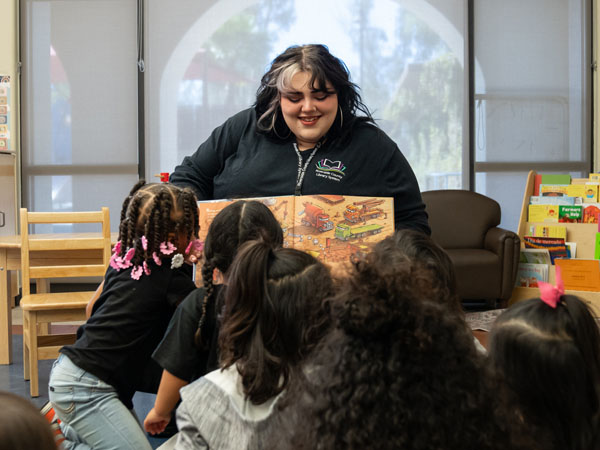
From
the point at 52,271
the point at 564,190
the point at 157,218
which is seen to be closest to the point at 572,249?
the point at 564,190

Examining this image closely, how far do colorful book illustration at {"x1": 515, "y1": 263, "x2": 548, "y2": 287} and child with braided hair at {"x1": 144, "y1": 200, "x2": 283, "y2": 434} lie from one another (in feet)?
12.8

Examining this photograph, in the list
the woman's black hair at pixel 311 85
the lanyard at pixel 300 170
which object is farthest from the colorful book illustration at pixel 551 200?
the lanyard at pixel 300 170

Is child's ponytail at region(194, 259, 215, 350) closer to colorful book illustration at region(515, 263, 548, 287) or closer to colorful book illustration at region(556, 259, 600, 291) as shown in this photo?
colorful book illustration at region(556, 259, 600, 291)

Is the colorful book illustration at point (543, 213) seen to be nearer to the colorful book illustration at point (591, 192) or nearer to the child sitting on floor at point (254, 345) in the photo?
the colorful book illustration at point (591, 192)

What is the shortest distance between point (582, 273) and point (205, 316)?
4.01 m

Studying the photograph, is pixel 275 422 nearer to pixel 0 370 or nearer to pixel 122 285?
pixel 122 285

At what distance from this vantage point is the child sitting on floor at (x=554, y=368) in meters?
0.96

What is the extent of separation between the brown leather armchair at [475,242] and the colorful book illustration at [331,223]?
10.4ft

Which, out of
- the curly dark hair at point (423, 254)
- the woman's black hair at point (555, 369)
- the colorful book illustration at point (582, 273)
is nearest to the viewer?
the woman's black hair at point (555, 369)

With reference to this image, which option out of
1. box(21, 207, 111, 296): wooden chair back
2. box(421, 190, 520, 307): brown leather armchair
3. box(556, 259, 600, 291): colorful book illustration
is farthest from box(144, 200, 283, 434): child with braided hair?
box(556, 259, 600, 291): colorful book illustration

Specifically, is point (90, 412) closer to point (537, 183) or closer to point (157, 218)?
point (157, 218)

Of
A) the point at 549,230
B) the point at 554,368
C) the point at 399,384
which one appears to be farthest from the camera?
the point at 549,230

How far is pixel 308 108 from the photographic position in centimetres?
176

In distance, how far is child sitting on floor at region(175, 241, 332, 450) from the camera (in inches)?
45.8
